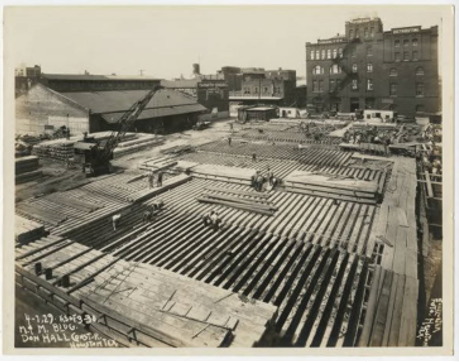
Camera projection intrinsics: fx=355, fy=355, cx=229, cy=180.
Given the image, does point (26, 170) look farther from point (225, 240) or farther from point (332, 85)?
point (332, 85)

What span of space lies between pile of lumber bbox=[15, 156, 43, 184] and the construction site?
68 millimetres

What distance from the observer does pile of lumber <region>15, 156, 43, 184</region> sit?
755 inches

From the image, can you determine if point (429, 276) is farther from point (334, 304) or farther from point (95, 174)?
point (95, 174)

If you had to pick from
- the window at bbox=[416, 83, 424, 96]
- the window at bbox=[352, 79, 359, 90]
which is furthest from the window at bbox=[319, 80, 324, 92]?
the window at bbox=[416, 83, 424, 96]

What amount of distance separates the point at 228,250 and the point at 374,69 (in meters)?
49.4

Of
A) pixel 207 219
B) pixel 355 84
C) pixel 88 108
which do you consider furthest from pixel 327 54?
pixel 207 219

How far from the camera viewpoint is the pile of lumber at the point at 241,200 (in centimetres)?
1434

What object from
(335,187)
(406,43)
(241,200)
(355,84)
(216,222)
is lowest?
(216,222)

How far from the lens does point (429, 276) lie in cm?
1166

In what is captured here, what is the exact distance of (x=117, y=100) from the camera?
38.8m

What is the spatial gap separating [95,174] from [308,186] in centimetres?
1187
